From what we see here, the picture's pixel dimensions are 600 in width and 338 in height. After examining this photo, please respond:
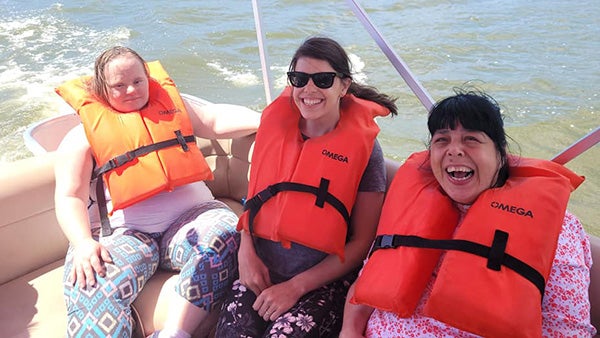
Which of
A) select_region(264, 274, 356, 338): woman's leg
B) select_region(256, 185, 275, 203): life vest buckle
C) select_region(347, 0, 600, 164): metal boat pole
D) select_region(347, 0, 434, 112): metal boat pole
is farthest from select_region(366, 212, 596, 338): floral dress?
select_region(347, 0, 434, 112): metal boat pole

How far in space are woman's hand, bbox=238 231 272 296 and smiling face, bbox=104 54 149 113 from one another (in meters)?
0.75

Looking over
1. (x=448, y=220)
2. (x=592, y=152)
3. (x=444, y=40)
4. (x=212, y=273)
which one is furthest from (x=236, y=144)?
(x=444, y=40)

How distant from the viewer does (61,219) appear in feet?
6.57

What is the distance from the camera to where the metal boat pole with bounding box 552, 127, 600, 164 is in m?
1.75

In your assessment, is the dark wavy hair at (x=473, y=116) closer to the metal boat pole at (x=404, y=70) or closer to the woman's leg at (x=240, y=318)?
the metal boat pole at (x=404, y=70)

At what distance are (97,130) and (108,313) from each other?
2.40 feet

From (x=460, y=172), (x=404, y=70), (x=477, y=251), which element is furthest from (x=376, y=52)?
(x=477, y=251)

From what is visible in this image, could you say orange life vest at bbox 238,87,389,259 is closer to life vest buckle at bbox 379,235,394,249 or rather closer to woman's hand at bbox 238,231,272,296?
woman's hand at bbox 238,231,272,296

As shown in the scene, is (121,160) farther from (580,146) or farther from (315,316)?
(580,146)

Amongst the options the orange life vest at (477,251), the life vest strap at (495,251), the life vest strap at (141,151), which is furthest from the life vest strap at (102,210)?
the life vest strap at (495,251)

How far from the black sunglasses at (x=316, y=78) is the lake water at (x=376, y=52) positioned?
10.4ft

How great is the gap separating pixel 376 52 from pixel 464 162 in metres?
6.07

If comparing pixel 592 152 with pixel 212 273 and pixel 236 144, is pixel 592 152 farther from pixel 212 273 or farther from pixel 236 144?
pixel 212 273

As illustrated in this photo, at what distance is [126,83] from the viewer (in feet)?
7.09
